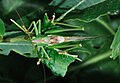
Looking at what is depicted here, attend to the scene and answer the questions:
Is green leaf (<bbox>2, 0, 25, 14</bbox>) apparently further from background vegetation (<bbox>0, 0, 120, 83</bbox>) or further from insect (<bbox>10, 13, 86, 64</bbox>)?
insect (<bbox>10, 13, 86, 64</bbox>)

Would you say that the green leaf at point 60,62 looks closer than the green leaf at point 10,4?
Yes

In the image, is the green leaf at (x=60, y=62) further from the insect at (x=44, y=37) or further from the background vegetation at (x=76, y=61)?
the background vegetation at (x=76, y=61)

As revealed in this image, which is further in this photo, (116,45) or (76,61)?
(76,61)

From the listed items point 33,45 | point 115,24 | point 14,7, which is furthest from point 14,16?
point 115,24

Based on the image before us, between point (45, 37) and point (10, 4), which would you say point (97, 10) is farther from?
point (10, 4)

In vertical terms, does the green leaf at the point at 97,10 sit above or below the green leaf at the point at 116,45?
above

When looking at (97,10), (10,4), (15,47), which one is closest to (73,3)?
(97,10)

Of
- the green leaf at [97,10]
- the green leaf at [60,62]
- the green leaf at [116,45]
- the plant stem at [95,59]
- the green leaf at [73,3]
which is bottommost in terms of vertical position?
the plant stem at [95,59]

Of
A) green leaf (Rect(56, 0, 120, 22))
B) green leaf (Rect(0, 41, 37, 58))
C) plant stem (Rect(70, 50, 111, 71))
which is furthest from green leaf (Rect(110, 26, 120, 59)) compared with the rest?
plant stem (Rect(70, 50, 111, 71))

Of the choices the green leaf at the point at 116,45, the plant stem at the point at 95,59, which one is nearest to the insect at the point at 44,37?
the green leaf at the point at 116,45

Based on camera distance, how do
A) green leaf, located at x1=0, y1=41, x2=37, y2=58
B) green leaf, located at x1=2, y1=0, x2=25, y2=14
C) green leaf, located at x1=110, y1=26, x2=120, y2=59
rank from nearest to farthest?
green leaf, located at x1=110, y1=26, x2=120, y2=59
green leaf, located at x1=0, y1=41, x2=37, y2=58
green leaf, located at x1=2, y1=0, x2=25, y2=14

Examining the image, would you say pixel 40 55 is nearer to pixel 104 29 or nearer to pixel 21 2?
pixel 21 2
